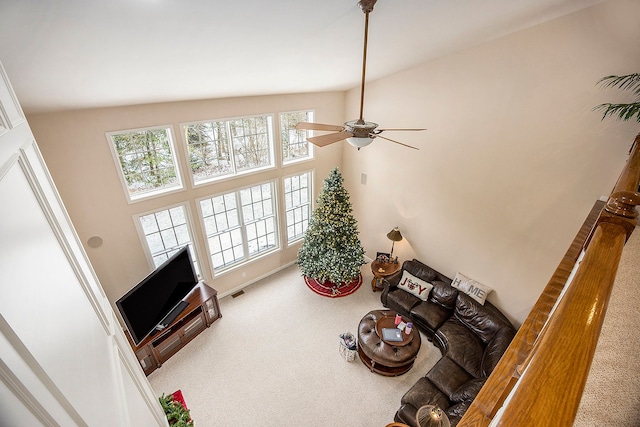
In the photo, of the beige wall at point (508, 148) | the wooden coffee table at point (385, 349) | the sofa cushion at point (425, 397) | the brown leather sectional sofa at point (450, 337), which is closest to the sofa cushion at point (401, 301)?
the brown leather sectional sofa at point (450, 337)

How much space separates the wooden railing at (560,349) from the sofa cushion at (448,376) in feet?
10.6

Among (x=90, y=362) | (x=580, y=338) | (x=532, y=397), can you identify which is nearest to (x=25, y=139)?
(x=90, y=362)

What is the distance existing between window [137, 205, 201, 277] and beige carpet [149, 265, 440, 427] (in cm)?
159

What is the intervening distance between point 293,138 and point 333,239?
88.9 inches

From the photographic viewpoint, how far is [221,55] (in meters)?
3.04

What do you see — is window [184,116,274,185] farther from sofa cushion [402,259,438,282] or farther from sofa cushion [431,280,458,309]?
sofa cushion [431,280,458,309]

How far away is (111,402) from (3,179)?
1.02m

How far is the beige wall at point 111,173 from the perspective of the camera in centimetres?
370

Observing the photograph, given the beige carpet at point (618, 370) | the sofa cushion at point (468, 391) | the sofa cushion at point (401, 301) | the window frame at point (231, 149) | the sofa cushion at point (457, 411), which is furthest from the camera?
the sofa cushion at point (401, 301)

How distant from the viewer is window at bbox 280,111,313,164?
231 inches

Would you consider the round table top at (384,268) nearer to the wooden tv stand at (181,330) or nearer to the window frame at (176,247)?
the wooden tv stand at (181,330)

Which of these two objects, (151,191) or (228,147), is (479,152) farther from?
(151,191)

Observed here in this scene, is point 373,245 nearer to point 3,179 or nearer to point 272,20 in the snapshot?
point 272,20

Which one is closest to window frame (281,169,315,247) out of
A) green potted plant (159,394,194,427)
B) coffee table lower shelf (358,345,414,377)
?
coffee table lower shelf (358,345,414,377)
